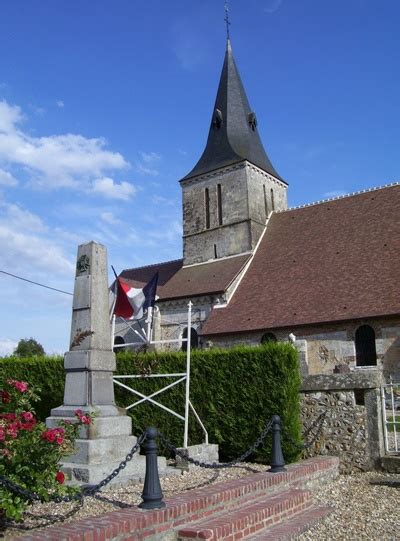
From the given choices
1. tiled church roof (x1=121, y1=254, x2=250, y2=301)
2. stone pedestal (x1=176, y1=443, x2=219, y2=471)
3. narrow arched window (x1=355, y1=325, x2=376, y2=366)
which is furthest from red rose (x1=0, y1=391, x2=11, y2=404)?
tiled church roof (x1=121, y1=254, x2=250, y2=301)

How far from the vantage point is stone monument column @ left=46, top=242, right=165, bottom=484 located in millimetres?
7219

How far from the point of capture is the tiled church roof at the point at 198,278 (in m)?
24.5

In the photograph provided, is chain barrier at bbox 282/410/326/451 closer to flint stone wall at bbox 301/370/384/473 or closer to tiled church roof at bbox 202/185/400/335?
flint stone wall at bbox 301/370/384/473

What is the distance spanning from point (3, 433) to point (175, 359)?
655cm

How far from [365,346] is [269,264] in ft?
22.1

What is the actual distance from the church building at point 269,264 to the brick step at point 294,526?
8.31 m

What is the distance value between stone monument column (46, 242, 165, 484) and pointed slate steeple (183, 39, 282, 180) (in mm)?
20896

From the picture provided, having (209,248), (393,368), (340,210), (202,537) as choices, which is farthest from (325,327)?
(202,537)

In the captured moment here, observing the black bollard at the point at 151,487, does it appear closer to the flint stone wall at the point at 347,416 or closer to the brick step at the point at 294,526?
the brick step at the point at 294,526

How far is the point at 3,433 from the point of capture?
4.75 meters

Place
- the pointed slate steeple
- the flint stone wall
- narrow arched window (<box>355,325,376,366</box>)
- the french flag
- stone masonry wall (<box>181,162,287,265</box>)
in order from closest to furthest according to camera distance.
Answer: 1. the flint stone wall
2. the french flag
3. narrow arched window (<box>355,325,376,366</box>)
4. stone masonry wall (<box>181,162,287,265</box>)
5. the pointed slate steeple

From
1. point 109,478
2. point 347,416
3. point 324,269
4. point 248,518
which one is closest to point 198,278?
point 324,269

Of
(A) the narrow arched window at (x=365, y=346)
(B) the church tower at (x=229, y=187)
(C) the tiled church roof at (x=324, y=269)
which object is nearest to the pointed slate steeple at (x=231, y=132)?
(B) the church tower at (x=229, y=187)

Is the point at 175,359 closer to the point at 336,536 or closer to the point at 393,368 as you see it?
the point at 336,536
